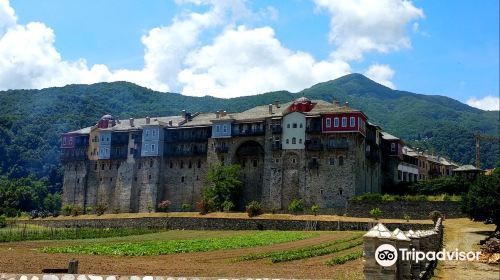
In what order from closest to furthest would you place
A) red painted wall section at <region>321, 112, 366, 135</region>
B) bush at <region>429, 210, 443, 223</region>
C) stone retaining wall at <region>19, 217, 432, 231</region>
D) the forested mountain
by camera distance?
1. bush at <region>429, 210, 443, 223</region>
2. stone retaining wall at <region>19, 217, 432, 231</region>
3. red painted wall section at <region>321, 112, 366, 135</region>
4. the forested mountain

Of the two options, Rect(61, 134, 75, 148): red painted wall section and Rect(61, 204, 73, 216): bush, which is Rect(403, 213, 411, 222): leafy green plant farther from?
Rect(61, 134, 75, 148): red painted wall section

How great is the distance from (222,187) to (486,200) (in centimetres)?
3550

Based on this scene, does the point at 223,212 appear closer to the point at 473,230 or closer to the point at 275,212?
the point at 275,212

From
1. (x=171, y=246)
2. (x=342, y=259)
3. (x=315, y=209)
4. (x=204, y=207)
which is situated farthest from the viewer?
(x=204, y=207)

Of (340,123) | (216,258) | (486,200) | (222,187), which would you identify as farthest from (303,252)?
(222,187)

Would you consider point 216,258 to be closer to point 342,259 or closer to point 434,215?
point 342,259

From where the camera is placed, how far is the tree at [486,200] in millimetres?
37281

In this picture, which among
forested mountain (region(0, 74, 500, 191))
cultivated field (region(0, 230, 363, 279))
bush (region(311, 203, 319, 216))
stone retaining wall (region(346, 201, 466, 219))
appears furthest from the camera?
forested mountain (region(0, 74, 500, 191))

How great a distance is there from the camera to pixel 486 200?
125 ft

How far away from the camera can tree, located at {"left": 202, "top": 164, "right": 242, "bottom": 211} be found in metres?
67.3

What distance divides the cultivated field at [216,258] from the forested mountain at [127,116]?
81002 millimetres

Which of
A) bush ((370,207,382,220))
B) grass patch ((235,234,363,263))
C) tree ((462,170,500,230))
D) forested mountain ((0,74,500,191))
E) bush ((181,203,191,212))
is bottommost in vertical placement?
grass patch ((235,234,363,263))

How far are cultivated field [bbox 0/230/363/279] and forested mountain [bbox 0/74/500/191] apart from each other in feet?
266

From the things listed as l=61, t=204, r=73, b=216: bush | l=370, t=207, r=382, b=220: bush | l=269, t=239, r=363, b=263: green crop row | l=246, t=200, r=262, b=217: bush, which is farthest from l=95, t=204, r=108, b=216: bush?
l=269, t=239, r=363, b=263: green crop row
